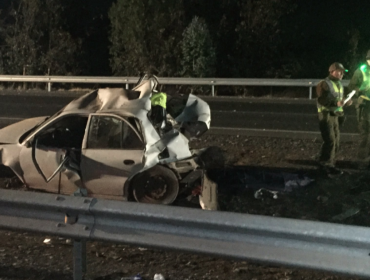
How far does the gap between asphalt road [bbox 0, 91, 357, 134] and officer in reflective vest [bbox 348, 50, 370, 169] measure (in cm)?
273

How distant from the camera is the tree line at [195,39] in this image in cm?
2505

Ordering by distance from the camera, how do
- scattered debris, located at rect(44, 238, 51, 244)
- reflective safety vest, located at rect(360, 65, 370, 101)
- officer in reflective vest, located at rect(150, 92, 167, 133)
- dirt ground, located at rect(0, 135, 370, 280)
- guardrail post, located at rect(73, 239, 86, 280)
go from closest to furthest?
guardrail post, located at rect(73, 239, 86, 280) < dirt ground, located at rect(0, 135, 370, 280) < scattered debris, located at rect(44, 238, 51, 244) < officer in reflective vest, located at rect(150, 92, 167, 133) < reflective safety vest, located at rect(360, 65, 370, 101)

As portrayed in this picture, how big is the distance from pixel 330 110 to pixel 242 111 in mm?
7076

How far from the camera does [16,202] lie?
4.36 m

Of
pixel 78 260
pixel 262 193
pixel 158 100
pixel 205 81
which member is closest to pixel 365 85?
pixel 262 193

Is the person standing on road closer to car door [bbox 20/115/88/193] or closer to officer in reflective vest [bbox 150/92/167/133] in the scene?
officer in reflective vest [bbox 150/92/167/133]

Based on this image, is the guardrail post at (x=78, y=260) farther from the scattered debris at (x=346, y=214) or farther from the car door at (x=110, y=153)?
the scattered debris at (x=346, y=214)

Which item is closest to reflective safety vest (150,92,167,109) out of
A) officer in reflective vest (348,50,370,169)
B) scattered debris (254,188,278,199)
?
scattered debris (254,188,278,199)

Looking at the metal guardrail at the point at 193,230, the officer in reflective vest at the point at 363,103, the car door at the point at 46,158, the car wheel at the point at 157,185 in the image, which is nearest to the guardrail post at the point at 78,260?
the metal guardrail at the point at 193,230

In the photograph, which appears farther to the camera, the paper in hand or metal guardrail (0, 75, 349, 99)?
metal guardrail (0, 75, 349, 99)

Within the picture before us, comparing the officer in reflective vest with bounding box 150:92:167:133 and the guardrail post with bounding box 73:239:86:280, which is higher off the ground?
the officer in reflective vest with bounding box 150:92:167:133

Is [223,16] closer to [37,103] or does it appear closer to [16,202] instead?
[37,103]

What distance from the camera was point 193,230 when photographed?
4000 millimetres

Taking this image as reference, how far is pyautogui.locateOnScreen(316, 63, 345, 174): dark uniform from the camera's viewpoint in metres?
8.50
